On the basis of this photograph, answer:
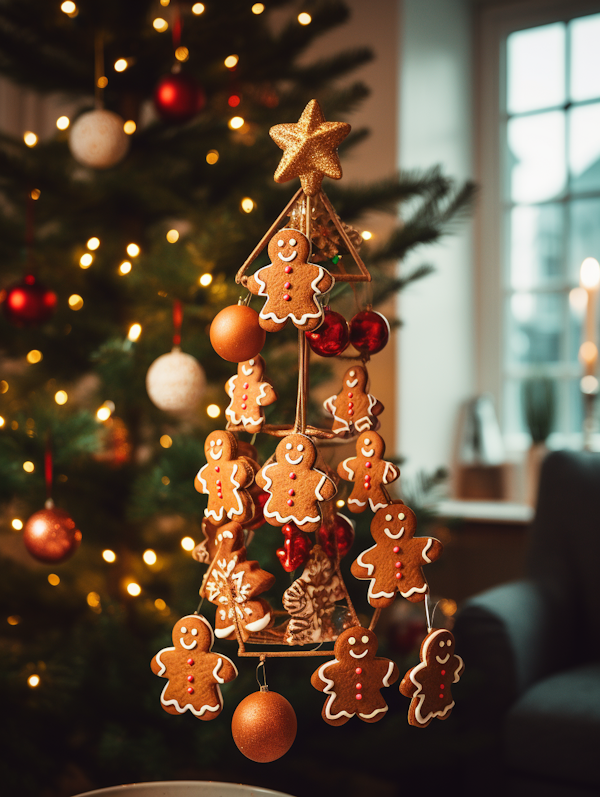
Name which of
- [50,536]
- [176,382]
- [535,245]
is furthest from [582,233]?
[50,536]

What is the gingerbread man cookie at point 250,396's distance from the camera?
0.51 metres

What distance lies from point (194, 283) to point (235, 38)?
454mm

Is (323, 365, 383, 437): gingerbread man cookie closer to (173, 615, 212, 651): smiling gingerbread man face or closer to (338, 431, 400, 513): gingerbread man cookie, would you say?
(338, 431, 400, 513): gingerbread man cookie

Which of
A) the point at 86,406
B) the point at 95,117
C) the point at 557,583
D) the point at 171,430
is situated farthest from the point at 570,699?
the point at 95,117

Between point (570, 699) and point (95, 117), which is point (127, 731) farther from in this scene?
point (95, 117)

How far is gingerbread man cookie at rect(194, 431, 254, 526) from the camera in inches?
18.8

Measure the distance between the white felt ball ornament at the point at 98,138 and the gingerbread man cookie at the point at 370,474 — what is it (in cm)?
65

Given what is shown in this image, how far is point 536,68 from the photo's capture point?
2.11 meters

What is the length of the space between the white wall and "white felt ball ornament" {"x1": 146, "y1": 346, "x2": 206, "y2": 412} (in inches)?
40.1

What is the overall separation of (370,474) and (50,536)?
0.51 m

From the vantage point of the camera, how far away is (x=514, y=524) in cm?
183

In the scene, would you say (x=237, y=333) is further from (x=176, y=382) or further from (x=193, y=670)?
(x=176, y=382)

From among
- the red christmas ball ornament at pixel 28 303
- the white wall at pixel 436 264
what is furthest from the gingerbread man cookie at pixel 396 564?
the white wall at pixel 436 264

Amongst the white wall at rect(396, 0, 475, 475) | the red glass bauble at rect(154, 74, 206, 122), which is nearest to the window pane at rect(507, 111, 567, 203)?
the white wall at rect(396, 0, 475, 475)
